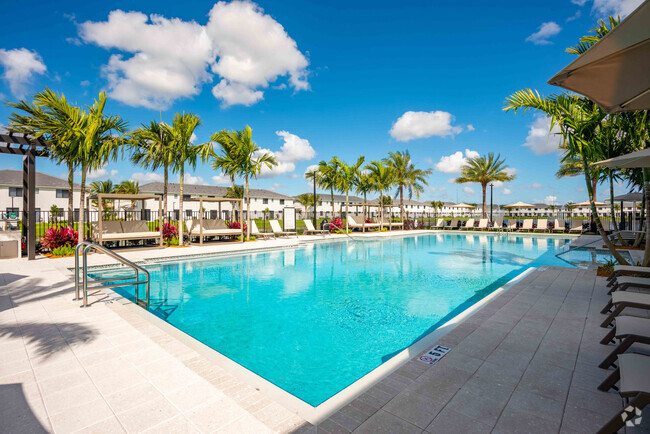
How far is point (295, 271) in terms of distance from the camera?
892 cm

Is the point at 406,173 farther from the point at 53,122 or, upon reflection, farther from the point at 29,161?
the point at 29,161

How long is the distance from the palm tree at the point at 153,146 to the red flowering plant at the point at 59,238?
356cm

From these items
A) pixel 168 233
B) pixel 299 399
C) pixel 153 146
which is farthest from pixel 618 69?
pixel 168 233

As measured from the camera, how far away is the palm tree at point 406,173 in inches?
1036

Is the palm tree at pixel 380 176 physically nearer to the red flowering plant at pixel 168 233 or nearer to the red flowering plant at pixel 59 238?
the red flowering plant at pixel 168 233

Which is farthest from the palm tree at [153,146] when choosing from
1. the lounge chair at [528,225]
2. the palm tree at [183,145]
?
the lounge chair at [528,225]

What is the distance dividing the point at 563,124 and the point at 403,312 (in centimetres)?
516

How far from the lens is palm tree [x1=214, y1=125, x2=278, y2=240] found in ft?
47.4

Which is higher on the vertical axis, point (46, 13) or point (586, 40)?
point (46, 13)

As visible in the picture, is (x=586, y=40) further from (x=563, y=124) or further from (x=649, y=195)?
(x=649, y=195)

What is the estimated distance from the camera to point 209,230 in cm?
1386

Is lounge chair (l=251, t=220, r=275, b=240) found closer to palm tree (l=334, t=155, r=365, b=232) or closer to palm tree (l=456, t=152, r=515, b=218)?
palm tree (l=334, t=155, r=365, b=232)

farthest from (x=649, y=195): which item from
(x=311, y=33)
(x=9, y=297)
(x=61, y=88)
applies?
(x=311, y=33)

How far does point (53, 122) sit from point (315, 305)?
388 inches
